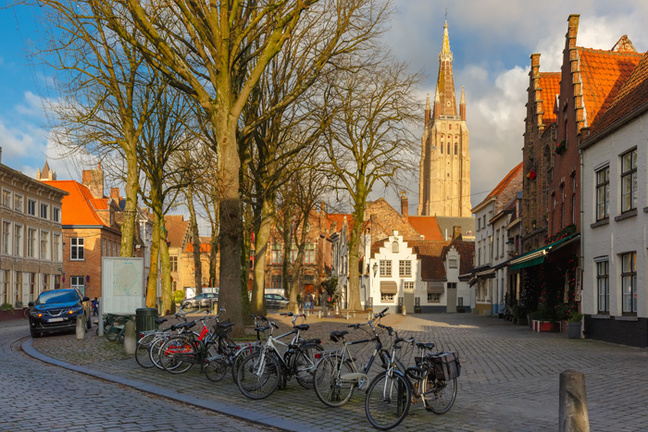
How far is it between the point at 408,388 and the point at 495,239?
1642 inches

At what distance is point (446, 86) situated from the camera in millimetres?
152125

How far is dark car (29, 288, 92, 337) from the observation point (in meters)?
23.0

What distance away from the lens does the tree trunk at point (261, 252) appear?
2514 cm

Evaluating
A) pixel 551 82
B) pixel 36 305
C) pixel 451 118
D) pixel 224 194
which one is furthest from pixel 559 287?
pixel 451 118

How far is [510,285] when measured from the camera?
41.9 meters

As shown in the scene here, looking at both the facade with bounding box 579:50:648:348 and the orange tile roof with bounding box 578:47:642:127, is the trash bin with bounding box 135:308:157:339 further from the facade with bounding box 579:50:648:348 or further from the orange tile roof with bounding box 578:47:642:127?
the orange tile roof with bounding box 578:47:642:127

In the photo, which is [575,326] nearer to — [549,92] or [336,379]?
[549,92]

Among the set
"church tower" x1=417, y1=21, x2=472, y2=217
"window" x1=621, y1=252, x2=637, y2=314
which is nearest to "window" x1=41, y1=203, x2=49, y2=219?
"window" x1=621, y1=252, x2=637, y2=314

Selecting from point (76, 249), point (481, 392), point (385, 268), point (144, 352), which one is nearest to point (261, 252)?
point (144, 352)

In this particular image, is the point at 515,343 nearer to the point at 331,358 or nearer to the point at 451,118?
the point at 331,358

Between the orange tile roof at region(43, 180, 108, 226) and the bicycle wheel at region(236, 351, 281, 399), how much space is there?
54.6 metres

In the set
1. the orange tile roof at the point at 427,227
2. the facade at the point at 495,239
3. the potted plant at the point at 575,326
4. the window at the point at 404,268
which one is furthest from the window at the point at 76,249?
the potted plant at the point at 575,326

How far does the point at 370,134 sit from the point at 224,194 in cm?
1873

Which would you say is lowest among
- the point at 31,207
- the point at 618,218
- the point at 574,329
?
the point at 574,329
